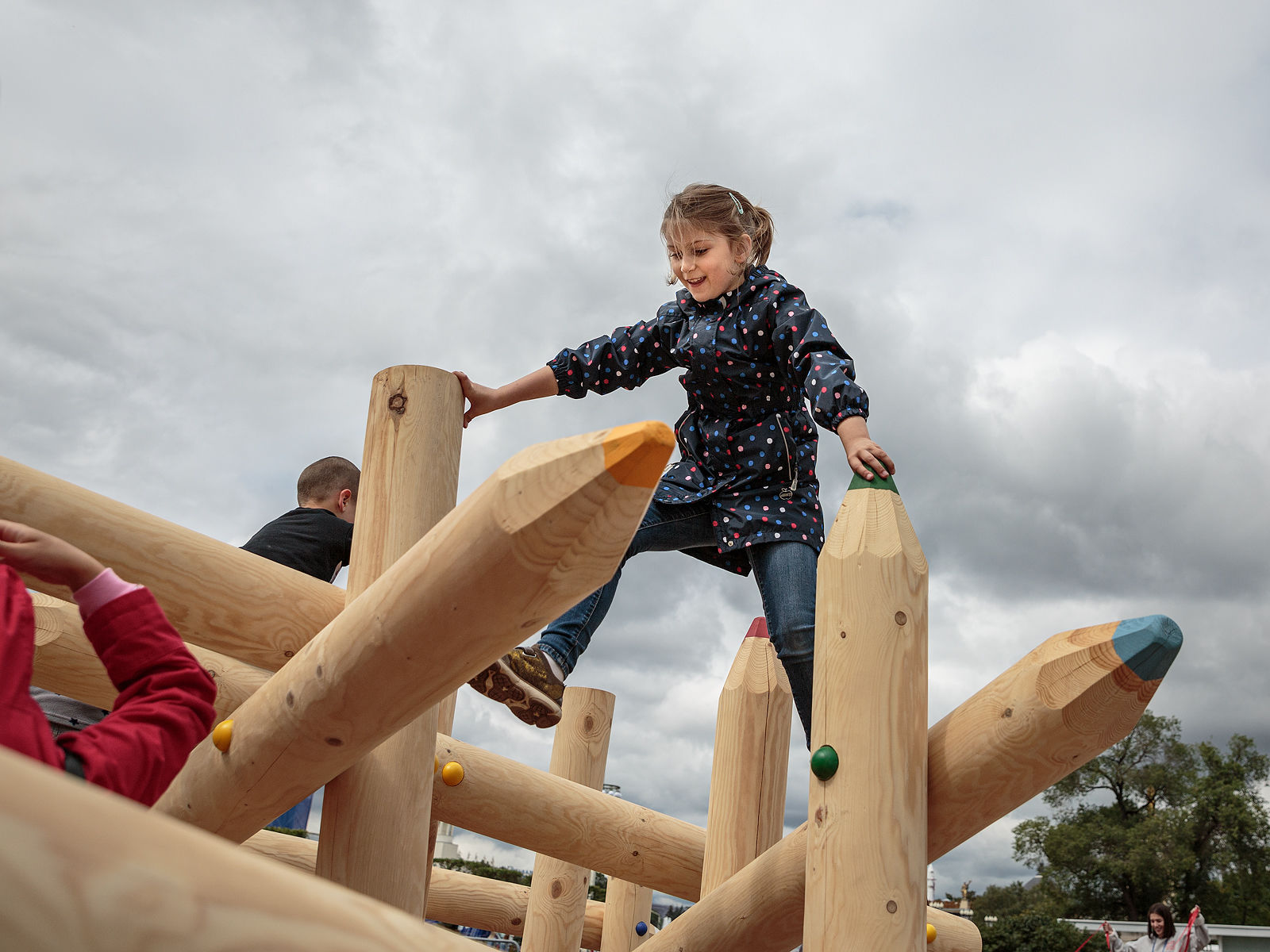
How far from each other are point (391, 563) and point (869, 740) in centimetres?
123

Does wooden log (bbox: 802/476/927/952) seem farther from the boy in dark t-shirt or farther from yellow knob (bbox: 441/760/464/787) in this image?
the boy in dark t-shirt

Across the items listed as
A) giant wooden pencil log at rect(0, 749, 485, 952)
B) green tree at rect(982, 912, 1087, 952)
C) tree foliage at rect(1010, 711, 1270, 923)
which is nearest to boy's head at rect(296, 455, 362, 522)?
giant wooden pencil log at rect(0, 749, 485, 952)

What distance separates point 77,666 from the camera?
2.72 m

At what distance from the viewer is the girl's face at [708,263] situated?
3816mm

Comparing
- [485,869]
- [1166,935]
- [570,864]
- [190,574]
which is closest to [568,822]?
[570,864]

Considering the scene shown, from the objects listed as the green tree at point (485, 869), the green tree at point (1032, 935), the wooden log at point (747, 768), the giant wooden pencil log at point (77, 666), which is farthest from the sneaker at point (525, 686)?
the green tree at point (1032, 935)

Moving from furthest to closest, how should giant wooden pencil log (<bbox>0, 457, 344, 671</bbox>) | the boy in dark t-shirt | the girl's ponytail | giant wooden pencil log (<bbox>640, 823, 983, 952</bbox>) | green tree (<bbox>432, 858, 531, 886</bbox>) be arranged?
green tree (<bbox>432, 858, 531, 886</bbox>) → the girl's ponytail → the boy in dark t-shirt → giant wooden pencil log (<bbox>640, 823, 983, 952</bbox>) → giant wooden pencil log (<bbox>0, 457, 344, 671</bbox>)

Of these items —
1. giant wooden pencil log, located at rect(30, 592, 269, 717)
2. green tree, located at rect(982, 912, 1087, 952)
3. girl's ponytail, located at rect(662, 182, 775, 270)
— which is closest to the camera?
giant wooden pencil log, located at rect(30, 592, 269, 717)

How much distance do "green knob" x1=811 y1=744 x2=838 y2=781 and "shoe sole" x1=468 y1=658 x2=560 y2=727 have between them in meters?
1.04

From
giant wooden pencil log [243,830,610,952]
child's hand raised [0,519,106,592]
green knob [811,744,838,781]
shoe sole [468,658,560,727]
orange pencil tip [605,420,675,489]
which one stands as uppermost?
shoe sole [468,658,560,727]

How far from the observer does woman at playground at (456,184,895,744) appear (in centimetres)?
333

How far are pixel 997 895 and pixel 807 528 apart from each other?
41.0 metres

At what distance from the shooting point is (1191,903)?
111 ft

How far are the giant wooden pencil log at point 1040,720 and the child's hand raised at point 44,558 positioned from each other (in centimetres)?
182
